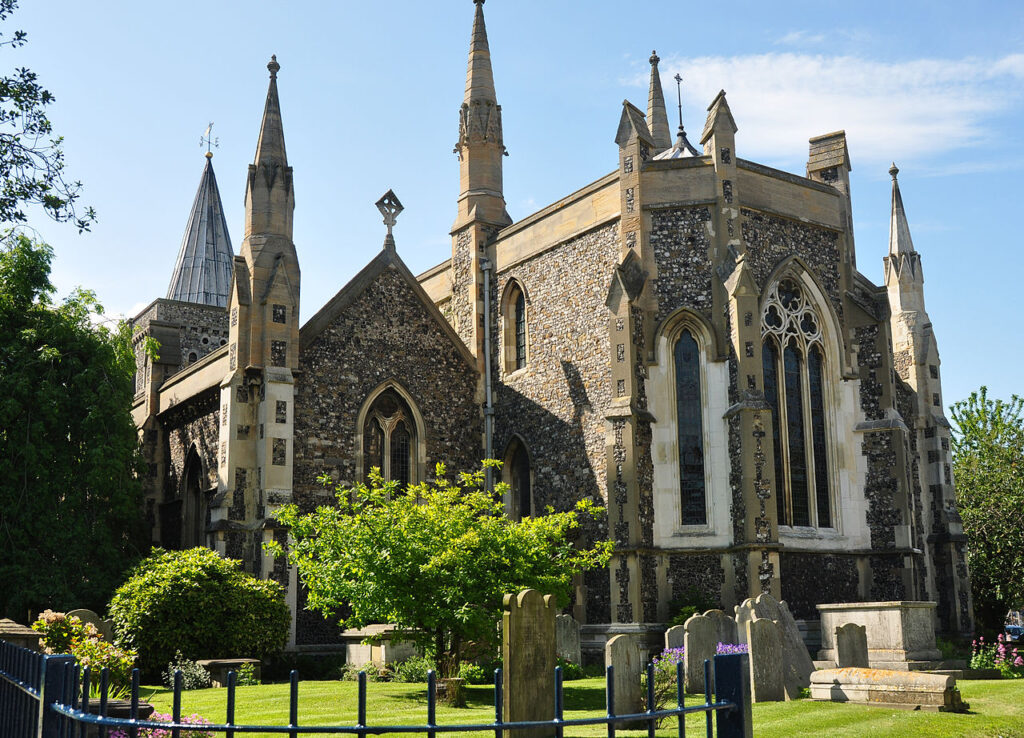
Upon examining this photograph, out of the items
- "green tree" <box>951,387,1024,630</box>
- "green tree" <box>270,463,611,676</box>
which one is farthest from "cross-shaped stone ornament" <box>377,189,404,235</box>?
"green tree" <box>951,387,1024,630</box>

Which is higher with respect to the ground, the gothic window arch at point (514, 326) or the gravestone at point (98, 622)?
the gothic window arch at point (514, 326)

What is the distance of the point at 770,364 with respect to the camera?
22578mm

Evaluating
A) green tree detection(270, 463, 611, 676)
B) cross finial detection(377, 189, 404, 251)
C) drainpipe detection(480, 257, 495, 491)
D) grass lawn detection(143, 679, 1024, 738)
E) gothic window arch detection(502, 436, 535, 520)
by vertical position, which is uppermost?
cross finial detection(377, 189, 404, 251)

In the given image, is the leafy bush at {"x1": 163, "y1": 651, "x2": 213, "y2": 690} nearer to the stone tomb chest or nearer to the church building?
the church building

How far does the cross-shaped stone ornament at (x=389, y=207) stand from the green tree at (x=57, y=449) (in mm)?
6917

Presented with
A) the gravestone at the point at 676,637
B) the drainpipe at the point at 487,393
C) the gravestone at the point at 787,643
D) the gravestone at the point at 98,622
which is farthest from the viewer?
the drainpipe at the point at 487,393

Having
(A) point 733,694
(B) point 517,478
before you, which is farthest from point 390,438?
(A) point 733,694

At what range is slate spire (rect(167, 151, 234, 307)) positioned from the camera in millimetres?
39719

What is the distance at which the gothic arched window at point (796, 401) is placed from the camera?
22.2 metres

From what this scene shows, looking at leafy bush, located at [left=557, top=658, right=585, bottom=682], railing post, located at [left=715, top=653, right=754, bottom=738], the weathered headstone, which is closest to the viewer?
railing post, located at [left=715, top=653, right=754, bottom=738]

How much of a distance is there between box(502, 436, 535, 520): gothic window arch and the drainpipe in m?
0.40

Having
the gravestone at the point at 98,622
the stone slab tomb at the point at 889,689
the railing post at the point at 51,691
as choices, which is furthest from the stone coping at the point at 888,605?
the railing post at the point at 51,691

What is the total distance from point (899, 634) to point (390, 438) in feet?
39.3

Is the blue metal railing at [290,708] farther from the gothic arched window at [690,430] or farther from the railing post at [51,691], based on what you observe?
the gothic arched window at [690,430]
